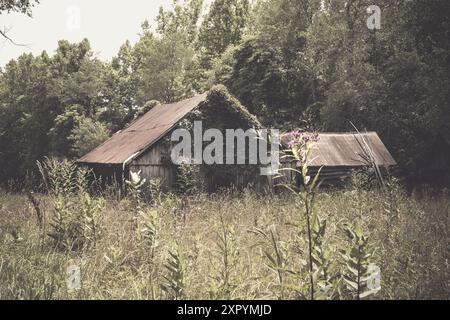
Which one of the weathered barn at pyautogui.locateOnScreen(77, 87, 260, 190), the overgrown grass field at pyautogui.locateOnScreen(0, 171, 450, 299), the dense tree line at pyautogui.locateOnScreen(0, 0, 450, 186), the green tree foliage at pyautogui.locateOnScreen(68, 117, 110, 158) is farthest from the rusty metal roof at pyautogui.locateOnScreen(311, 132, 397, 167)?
the green tree foliage at pyautogui.locateOnScreen(68, 117, 110, 158)

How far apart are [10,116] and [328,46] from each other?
3038 centimetres

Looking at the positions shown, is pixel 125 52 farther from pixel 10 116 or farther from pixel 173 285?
pixel 173 285

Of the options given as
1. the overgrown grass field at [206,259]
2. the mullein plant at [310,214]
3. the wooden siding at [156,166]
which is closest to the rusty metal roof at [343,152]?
the wooden siding at [156,166]

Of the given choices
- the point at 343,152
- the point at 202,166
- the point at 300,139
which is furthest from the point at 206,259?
the point at 343,152

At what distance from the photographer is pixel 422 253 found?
20.1 feet

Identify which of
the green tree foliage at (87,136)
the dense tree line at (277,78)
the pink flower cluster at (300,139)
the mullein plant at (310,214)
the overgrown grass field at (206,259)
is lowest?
the overgrown grass field at (206,259)

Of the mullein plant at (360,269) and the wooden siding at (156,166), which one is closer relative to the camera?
the mullein plant at (360,269)

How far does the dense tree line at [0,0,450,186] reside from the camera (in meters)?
23.0

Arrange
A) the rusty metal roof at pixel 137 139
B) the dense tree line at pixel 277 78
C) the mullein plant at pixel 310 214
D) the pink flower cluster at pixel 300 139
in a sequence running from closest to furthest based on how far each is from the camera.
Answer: the mullein plant at pixel 310 214 < the pink flower cluster at pixel 300 139 < the rusty metal roof at pixel 137 139 < the dense tree line at pixel 277 78

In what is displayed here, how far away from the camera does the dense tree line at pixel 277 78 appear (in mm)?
22984

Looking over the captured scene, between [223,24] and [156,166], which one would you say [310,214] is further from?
[223,24]

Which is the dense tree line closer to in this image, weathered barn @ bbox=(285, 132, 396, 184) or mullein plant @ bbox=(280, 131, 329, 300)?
weathered barn @ bbox=(285, 132, 396, 184)

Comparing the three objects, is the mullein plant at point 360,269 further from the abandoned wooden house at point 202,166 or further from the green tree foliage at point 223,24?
the green tree foliage at point 223,24

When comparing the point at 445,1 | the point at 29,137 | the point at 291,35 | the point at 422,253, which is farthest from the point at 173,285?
the point at 29,137
